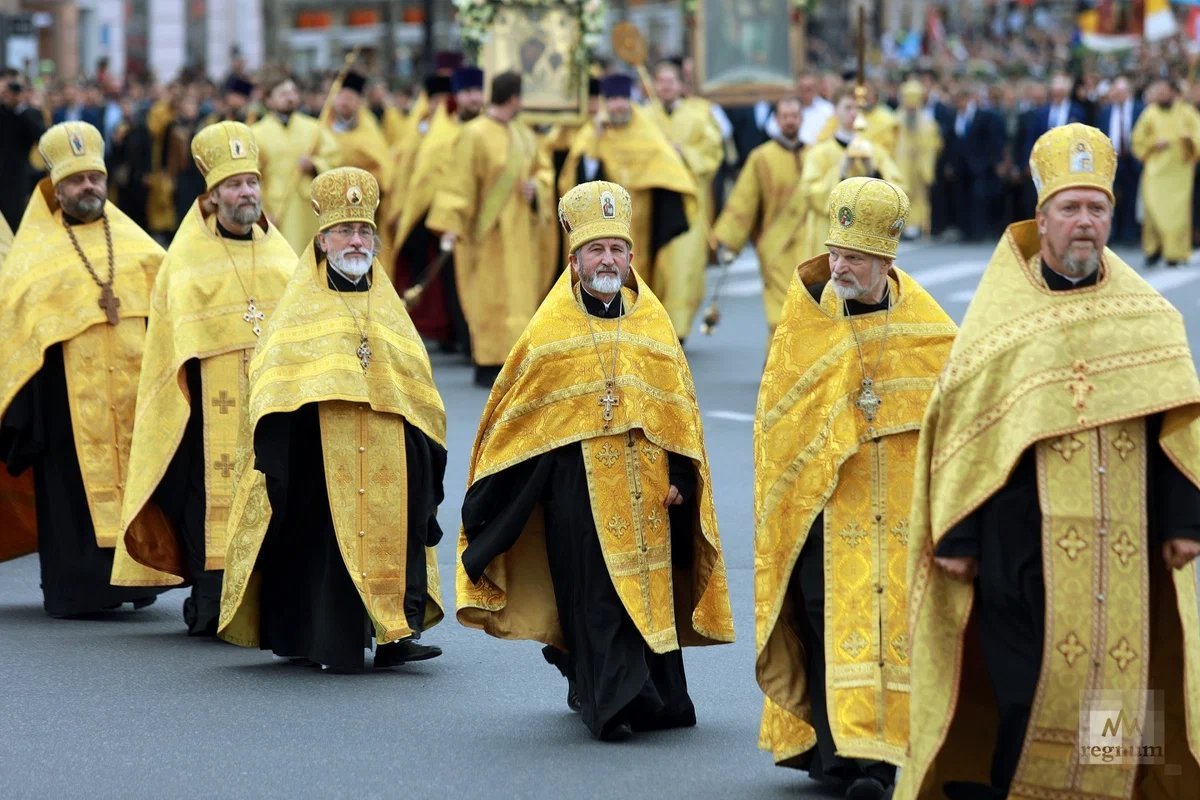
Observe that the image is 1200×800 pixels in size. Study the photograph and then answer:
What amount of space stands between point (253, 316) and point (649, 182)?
8617 mm

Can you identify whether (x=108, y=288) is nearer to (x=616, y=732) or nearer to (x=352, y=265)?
(x=352, y=265)

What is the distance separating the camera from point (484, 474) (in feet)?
26.7

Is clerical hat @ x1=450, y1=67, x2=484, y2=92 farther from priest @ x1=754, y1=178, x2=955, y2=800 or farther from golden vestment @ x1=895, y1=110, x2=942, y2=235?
golden vestment @ x1=895, y1=110, x2=942, y2=235

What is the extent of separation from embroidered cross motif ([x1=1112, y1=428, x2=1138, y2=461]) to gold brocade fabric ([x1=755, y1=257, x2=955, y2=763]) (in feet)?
3.14

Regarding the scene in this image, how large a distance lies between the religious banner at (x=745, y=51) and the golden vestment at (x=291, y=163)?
261 inches

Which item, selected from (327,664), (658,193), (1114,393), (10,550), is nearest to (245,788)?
(327,664)

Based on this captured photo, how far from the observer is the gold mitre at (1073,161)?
20.7 ft

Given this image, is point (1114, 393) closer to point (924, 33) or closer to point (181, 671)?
point (181, 671)

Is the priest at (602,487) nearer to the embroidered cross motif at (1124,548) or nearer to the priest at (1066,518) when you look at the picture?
the priest at (1066,518)

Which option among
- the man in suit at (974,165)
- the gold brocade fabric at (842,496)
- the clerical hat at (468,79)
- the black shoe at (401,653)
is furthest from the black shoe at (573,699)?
the man in suit at (974,165)

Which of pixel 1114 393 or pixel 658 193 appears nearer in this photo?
pixel 1114 393

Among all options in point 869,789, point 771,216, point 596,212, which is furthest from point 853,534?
point 771,216

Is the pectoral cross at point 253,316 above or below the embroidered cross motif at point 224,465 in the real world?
above

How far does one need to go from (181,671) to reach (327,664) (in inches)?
22.2
